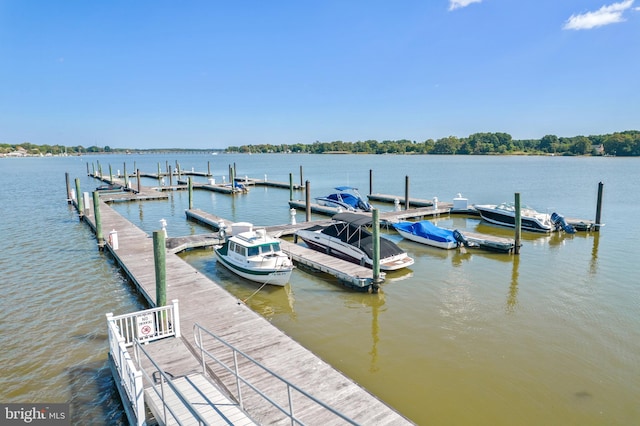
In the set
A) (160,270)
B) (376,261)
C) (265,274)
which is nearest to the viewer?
(160,270)

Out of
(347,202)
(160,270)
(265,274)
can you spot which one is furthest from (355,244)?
(347,202)

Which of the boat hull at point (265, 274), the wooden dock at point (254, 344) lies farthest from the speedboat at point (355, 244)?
the wooden dock at point (254, 344)

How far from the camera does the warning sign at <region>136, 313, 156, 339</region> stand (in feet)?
32.2

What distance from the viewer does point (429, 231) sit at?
23.0 meters

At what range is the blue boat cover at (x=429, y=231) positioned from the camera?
877 inches

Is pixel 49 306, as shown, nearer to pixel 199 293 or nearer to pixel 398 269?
pixel 199 293

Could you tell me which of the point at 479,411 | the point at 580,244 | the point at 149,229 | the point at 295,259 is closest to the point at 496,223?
the point at 580,244

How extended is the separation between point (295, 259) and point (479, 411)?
39.1ft

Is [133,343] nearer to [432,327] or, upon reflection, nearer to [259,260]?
[259,260]

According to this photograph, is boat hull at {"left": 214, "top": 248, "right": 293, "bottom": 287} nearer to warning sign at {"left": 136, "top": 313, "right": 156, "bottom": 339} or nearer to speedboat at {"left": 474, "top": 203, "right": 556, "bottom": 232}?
warning sign at {"left": 136, "top": 313, "right": 156, "bottom": 339}

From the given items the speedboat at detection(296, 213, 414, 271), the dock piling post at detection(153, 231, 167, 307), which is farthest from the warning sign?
the speedboat at detection(296, 213, 414, 271)

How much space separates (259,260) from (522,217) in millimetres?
19828

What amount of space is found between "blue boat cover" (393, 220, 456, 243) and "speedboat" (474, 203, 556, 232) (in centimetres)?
730

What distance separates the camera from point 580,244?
2370 cm
